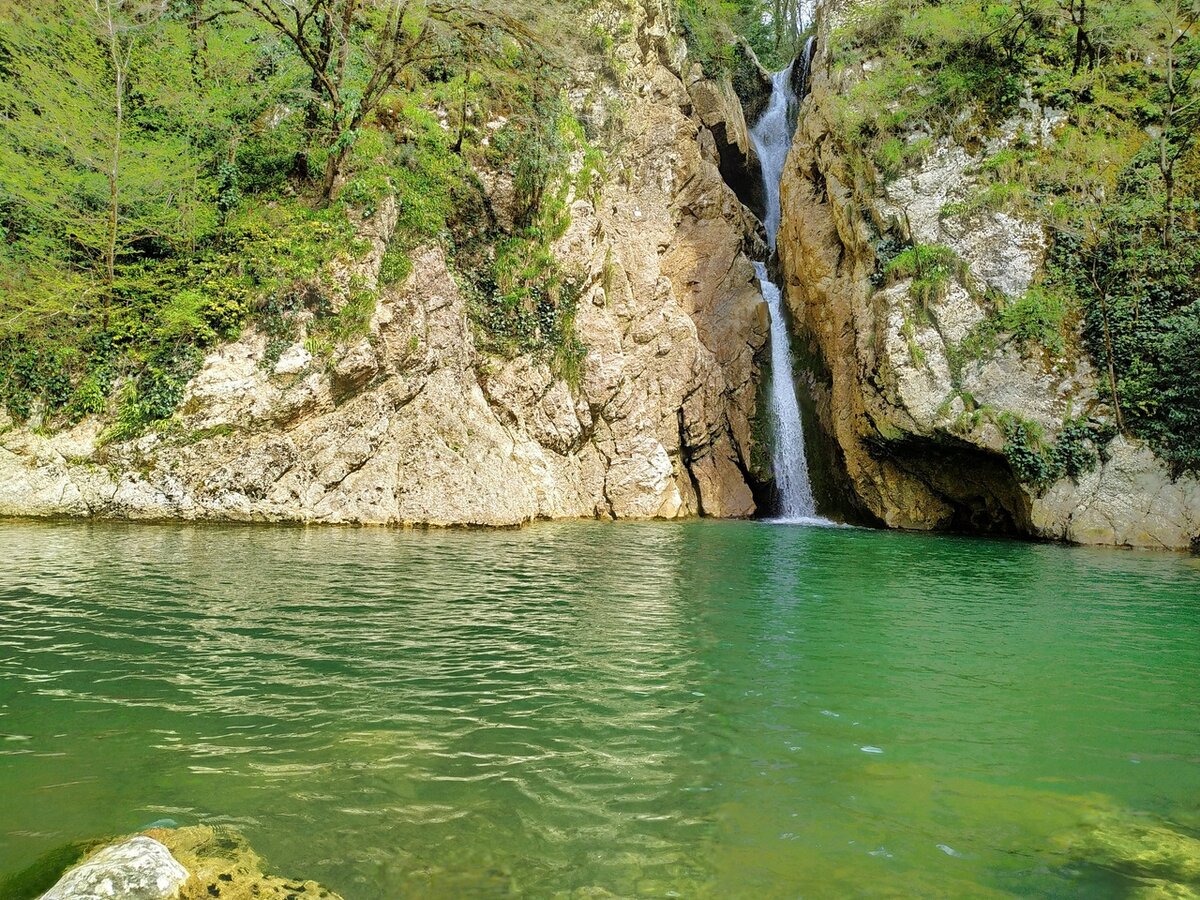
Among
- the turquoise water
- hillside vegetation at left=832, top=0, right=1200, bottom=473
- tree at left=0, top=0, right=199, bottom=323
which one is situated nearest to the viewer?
the turquoise water

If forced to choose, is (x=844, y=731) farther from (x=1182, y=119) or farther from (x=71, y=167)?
(x=1182, y=119)

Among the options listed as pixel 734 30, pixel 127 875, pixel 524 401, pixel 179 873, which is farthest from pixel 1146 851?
pixel 734 30

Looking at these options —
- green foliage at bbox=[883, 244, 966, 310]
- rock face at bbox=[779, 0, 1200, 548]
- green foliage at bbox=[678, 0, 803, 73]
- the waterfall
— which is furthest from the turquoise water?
green foliage at bbox=[678, 0, 803, 73]

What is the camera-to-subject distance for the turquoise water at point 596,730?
298cm

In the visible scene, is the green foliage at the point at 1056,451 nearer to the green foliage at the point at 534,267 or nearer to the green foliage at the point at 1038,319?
the green foliage at the point at 1038,319

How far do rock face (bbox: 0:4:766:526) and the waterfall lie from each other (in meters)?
1.08

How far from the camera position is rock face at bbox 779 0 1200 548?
17.1m

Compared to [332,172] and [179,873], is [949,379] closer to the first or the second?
[332,172]

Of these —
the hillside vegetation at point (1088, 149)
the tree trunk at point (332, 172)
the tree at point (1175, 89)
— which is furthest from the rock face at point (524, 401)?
the tree at point (1175, 89)

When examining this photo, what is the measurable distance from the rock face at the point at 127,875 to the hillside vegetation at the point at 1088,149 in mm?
20844

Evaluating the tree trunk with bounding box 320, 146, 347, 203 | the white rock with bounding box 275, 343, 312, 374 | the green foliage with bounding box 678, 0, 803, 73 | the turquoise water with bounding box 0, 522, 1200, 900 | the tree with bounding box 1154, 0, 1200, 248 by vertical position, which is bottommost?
the turquoise water with bounding box 0, 522, 1200, 900

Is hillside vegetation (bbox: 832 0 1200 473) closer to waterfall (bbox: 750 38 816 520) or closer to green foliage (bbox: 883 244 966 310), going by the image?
green foliage (bbox: 883 244 966 310)

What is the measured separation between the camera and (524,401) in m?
20.4

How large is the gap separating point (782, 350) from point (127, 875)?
27.6 metres
